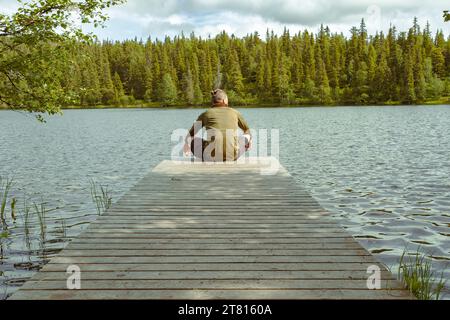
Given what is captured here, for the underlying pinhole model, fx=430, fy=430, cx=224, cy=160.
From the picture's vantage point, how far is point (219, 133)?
10.7m

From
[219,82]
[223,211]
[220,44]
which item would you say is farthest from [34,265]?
[220,44]

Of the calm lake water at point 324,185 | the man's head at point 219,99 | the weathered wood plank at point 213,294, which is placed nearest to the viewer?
the weathered wood plank at point 213,294

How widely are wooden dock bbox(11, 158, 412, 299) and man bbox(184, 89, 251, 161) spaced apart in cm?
293

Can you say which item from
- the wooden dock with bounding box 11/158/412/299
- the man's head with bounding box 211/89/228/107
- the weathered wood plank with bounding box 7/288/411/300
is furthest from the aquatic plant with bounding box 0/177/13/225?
the weathered wood plank with bounding box 7/288/411/300

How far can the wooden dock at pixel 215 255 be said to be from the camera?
390 cm

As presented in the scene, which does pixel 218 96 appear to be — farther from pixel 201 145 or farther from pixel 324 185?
pixel 324 185

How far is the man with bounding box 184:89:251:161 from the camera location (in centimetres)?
1066

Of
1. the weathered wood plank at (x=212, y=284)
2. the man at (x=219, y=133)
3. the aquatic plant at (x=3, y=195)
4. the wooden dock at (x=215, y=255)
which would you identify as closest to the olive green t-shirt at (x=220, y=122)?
the man at (x=219, y=133)

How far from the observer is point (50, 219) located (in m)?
11.2

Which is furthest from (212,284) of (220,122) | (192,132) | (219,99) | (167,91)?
(167,91)

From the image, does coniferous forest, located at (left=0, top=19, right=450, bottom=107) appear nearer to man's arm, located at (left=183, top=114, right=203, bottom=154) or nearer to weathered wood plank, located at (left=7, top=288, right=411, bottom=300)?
man's arm, located at (left=183, top=114, right=203, bottom=154)

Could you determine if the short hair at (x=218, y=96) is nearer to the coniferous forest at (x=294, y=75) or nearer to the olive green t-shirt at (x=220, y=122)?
the olive green t-shirt at (x=220, y=122)

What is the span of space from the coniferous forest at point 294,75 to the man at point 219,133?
10629cm

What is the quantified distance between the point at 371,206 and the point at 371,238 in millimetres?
2938
